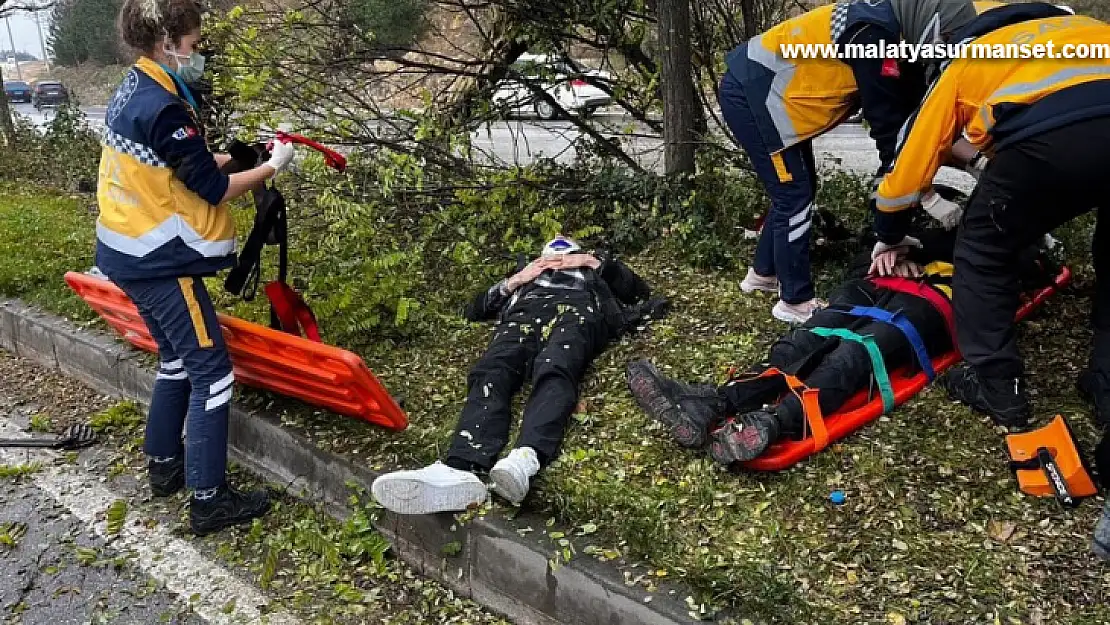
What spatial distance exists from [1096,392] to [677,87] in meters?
3.23

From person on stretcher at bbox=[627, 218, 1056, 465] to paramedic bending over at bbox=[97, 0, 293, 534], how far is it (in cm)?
173

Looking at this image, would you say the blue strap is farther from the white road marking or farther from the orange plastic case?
the white road marking

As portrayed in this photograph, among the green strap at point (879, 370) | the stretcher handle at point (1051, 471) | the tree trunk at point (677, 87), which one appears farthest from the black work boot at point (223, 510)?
the tree trunk at point (677, 87)

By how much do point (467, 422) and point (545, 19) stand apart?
139 inches

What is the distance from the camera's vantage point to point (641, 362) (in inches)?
144

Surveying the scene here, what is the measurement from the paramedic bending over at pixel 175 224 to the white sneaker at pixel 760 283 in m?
2.48

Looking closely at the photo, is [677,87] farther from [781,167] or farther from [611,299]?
[611,299]

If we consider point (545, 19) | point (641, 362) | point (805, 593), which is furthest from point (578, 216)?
point (805, 593)

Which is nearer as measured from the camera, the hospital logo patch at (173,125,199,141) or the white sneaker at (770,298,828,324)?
the hospital logo patch at (173,125,199,141)

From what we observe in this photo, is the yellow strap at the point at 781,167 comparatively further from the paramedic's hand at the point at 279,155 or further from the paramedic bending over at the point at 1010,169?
the paramedic's hand at the point at 279,155

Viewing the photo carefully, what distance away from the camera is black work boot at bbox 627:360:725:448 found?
3178mm

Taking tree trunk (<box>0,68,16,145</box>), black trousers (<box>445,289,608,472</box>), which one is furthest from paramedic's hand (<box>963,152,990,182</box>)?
tree trunk (<box>0,68,16,145</box>)

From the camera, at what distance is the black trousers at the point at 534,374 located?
3297 millimetres

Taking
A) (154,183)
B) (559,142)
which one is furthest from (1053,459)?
(559,142)
